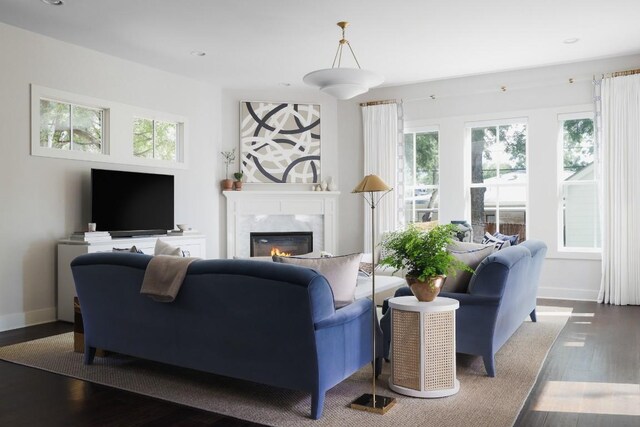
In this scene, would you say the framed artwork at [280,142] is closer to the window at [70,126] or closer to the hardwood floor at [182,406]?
the window at [70,126]

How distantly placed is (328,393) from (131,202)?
3.89 metres

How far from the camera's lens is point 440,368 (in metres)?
3.24

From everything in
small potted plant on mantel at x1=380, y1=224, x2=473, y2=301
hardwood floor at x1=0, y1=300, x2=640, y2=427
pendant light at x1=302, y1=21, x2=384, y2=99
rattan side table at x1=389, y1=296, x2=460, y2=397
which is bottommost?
hardwood floor at x1=0, y1=300, x2=640, y2=427

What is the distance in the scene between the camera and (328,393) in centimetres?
329

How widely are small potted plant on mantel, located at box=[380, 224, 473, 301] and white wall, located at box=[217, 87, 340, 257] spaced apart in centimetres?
493

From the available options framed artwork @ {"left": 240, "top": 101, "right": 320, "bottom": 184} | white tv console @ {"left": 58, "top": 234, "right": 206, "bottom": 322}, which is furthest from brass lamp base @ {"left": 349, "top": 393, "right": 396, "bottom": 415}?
framed artwork @ {"left": 240, "top": 101, "right": 320, "bottom": 184}

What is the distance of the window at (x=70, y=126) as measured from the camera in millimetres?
5633

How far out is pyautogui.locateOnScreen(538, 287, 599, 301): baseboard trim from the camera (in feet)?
22.0

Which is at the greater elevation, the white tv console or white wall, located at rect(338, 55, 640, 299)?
white wall, located at rect(338, 55, 640, 299)

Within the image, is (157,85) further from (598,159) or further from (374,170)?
(598,159)

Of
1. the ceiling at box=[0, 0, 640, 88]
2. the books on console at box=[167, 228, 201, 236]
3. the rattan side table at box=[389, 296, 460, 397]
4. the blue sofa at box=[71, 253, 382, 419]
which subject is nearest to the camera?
the blue sofa at box=[71, 253, 382, 419]

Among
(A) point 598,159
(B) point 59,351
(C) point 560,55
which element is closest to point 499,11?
(C) point 560,55

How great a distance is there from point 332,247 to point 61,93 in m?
4.24

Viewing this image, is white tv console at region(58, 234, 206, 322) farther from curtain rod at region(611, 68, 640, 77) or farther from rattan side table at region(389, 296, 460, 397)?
curtain rod at region(611, 68, 640, 77)
